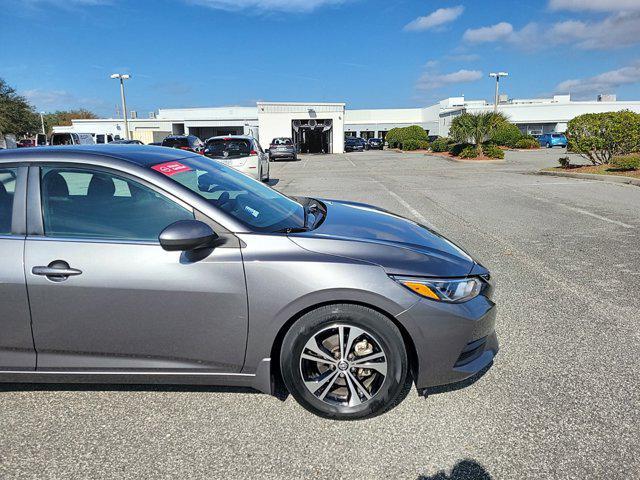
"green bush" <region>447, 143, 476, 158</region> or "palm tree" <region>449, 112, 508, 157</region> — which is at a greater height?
"palm tree" <region>449, 112, 508, 157</region>

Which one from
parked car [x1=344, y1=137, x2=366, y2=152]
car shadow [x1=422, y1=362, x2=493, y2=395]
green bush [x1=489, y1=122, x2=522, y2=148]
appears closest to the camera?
car shadow [x1=422, y1=362, x2=493, y2=395]

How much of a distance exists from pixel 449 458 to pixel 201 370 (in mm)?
1434

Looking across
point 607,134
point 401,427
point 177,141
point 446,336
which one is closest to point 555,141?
point 607,134

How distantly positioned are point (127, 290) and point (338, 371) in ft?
4.17

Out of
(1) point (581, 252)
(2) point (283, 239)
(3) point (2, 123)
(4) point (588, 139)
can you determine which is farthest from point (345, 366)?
(3) point (2, 123)

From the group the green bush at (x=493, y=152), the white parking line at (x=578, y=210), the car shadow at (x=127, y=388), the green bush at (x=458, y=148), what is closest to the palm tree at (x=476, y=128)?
the green bush at (x=458, y=148)

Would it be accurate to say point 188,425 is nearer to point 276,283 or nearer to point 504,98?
point 276,283

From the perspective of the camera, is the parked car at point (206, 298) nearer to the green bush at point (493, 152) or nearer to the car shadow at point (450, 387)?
the car shadow at point (450, 387)

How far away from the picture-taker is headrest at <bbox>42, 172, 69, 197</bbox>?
9.11 feet

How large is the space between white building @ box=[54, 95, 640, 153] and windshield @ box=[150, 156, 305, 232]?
128 ft

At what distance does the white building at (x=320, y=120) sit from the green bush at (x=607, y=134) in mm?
27494

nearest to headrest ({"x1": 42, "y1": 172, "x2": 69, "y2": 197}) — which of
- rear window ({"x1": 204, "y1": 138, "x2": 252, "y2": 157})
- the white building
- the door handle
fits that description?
the door handle

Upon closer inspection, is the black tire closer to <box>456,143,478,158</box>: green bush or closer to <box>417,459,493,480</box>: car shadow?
<box>417,459,493,480</box>: car shadow

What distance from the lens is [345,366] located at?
2.66 m
